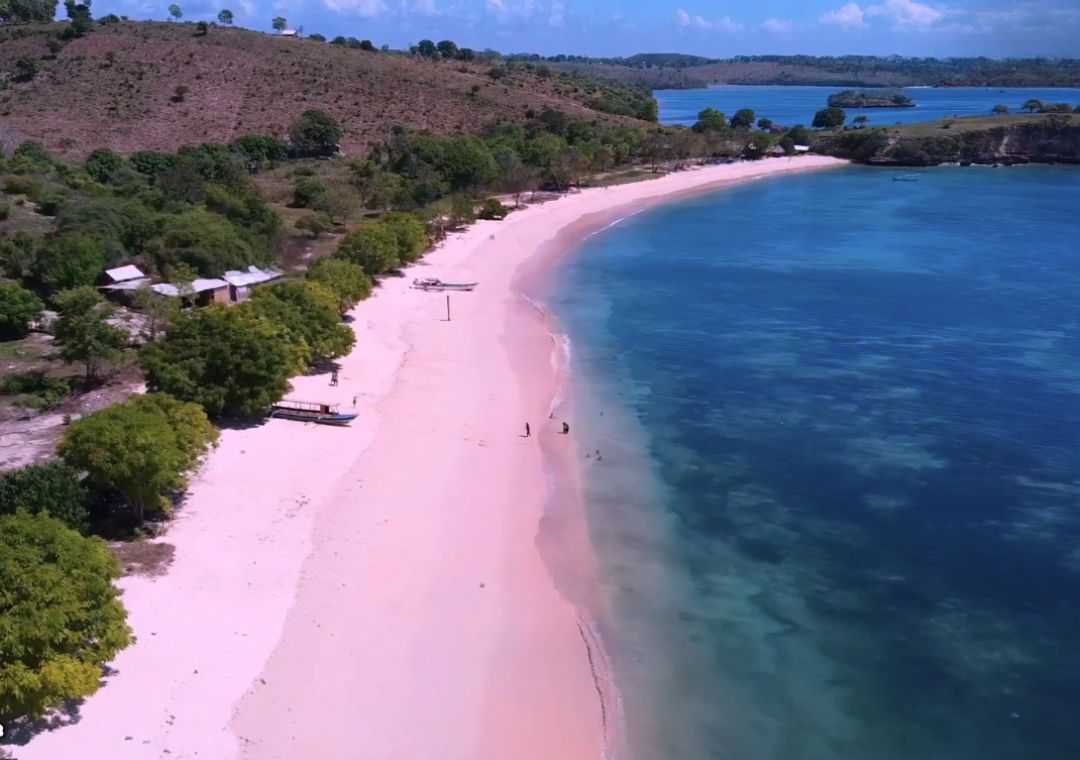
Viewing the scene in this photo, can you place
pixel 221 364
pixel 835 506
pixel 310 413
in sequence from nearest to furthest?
pixel 835 506, pixel 221 364, pixel 310 413

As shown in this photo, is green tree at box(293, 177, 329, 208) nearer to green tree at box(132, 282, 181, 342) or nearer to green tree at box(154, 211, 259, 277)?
green tree at box(154, 211, 259, 277)

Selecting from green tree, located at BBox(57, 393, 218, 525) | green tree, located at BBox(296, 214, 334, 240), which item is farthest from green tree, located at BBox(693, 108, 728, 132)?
green tree, located at BBox(57, 393, 218, 525)

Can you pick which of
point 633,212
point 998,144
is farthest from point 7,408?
point 998,144

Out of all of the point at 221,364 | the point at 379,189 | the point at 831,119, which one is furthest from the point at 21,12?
the point at 831,119

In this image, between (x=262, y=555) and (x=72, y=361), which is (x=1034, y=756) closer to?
(x=262, y=555)

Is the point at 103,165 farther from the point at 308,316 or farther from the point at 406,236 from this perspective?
the point at 308,316

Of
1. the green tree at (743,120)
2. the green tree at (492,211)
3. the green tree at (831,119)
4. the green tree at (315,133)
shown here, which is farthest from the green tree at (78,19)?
the green tree at (831,119)
